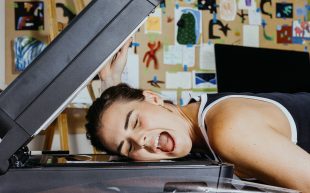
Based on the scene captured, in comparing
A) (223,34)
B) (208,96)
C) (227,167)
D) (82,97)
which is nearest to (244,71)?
(223,34)

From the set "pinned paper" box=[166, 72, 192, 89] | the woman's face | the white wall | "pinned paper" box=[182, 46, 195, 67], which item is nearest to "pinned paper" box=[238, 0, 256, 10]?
"pinned paper" box=[182, 46, 195, 67]

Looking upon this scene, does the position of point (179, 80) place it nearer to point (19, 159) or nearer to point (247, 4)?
point (247, 4)

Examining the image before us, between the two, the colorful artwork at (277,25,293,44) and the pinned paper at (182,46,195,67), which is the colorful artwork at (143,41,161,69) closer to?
the pinned paper at (182,46,195,67)

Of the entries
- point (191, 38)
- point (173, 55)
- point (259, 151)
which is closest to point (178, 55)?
point (173, 55)

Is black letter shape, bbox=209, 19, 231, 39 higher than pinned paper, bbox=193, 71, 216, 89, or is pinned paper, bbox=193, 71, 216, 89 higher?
black letter shape, bbox=209, 19, 231, 39

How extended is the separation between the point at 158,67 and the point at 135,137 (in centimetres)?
167

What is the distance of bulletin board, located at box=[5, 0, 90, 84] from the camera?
93.2 inches

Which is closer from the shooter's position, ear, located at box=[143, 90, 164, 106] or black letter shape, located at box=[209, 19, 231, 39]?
ear, located at box=[143, 90, 164, 106]

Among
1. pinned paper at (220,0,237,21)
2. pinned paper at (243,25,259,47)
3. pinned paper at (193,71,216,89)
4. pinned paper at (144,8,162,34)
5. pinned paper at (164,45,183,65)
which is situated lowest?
pinned paper at (193,71,216,89)

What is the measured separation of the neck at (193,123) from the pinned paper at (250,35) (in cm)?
168

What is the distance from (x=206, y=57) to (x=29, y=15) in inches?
43.2

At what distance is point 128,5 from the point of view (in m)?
0.54

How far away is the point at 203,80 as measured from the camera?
2.54 metres

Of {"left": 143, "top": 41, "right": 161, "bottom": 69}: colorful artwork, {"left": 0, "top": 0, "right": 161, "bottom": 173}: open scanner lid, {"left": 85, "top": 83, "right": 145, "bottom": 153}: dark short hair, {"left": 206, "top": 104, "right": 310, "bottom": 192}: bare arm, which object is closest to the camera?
{"left": 0, "top": 0, "right": 161, "bottom": 173}: open scanner lid
